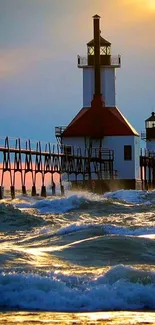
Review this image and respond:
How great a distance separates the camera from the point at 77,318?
9.80 metres

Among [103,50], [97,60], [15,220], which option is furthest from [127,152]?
[15,220]

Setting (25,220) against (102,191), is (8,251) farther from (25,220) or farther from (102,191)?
(102,191)

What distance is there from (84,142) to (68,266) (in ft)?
162

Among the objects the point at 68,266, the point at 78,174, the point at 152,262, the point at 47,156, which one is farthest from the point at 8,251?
the point at 78,174

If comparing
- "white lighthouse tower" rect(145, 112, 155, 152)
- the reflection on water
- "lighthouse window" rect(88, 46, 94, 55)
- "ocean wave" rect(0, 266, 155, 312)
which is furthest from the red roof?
the reflection on water

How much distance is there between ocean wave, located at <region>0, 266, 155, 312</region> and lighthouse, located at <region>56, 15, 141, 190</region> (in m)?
49.3

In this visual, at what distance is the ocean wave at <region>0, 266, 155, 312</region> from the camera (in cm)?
1049

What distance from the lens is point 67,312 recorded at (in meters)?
10.2

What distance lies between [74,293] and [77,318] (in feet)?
3.29

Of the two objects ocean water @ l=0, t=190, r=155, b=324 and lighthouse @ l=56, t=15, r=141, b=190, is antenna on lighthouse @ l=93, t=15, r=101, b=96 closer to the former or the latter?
lighthouse @ l=56, t=15, r=141, b=190

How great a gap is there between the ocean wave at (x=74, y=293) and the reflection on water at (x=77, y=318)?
0.33 m

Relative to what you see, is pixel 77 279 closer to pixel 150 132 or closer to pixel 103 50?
pixel 103 50

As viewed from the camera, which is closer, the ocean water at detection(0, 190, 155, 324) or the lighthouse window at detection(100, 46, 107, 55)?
the ocean water at detection(0, 190, 155, 324)

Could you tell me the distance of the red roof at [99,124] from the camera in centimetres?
6200
